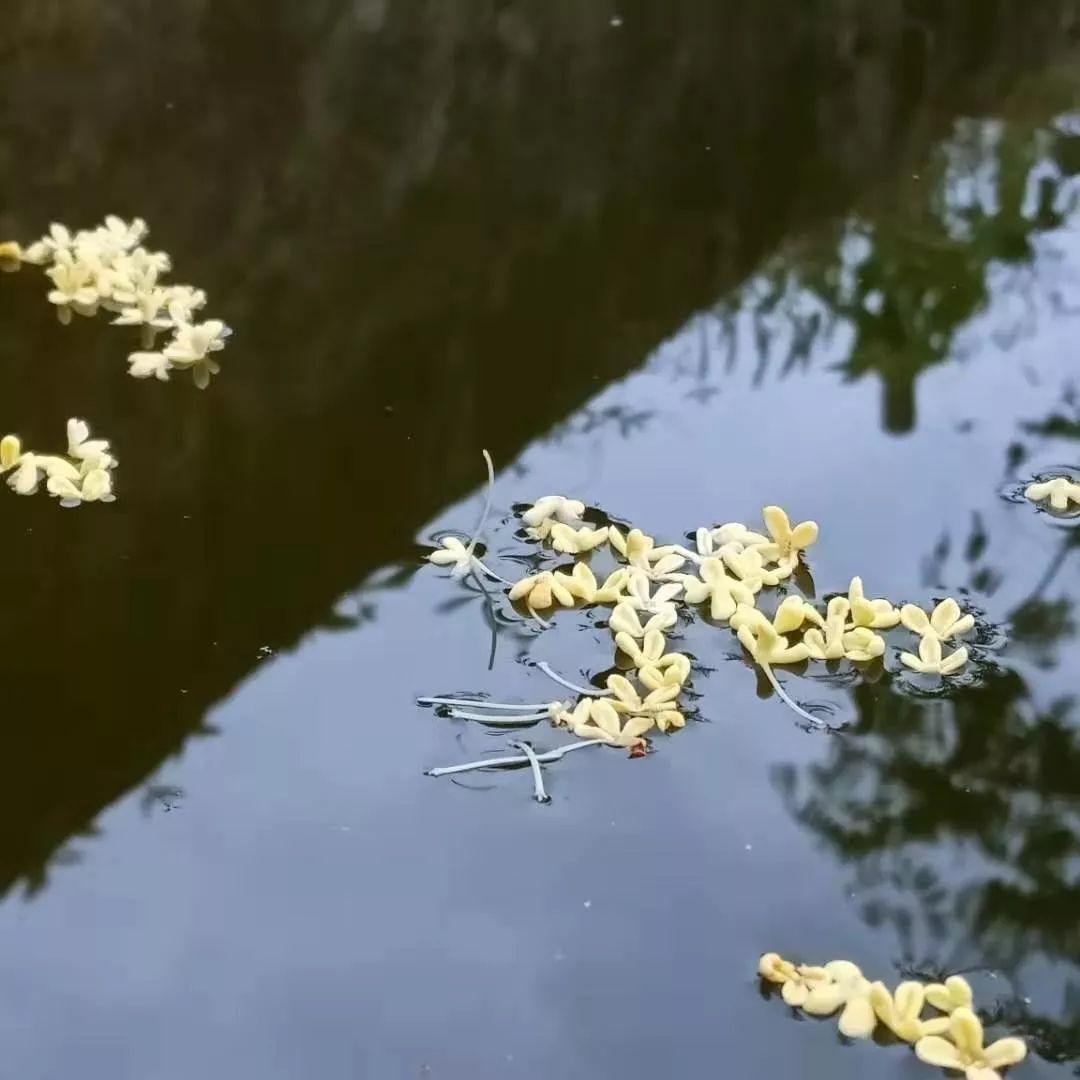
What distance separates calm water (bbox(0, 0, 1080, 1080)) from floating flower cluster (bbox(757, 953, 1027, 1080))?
0.05 feet

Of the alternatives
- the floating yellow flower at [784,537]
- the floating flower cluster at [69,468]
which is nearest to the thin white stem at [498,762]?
the floating yellow flower at [784,537]

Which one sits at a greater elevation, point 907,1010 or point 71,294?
point 71,294

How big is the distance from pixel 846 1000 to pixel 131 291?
86cm

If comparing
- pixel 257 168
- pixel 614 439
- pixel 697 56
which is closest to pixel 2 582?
pixel 614 439

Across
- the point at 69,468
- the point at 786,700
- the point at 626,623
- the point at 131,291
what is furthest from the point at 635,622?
the point at 131,291

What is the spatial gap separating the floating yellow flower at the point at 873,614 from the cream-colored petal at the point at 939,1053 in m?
0.30

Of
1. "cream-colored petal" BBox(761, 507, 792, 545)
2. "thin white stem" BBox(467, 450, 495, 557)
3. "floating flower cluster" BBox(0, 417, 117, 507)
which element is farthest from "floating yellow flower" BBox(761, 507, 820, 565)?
"floating flower cluster" BBox(0, 417, 117, 507)

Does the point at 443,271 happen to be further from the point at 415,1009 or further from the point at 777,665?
the point at 415,1009

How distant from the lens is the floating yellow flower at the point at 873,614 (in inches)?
34.4

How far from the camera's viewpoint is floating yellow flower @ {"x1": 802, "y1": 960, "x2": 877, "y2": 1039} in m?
0.66

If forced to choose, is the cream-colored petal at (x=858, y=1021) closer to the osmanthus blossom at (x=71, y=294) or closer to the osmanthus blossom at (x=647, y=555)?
the osmanthus blossom at (x=647, y=555)

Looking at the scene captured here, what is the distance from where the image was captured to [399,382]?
1.10 m

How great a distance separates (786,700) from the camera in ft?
2.75

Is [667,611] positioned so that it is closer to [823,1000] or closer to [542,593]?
[542,593]
